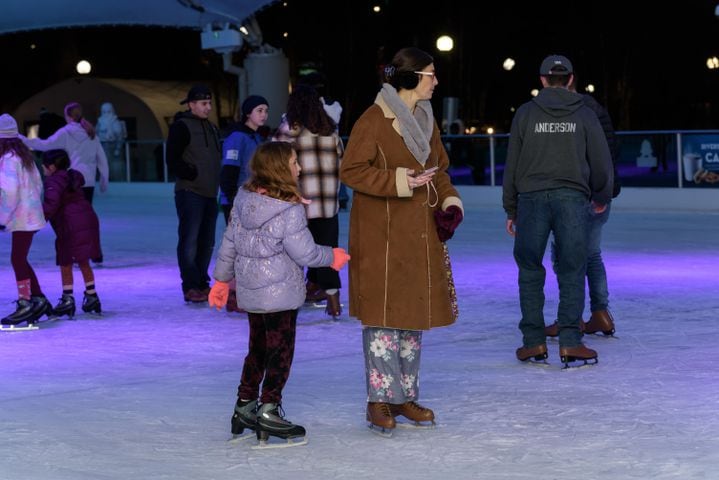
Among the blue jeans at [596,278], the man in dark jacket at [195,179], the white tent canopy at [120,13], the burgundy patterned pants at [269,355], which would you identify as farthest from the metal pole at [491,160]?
the burgundy patterned pants at [269,355]

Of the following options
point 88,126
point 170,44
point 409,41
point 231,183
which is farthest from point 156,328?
point 409,41

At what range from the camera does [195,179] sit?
1014cm

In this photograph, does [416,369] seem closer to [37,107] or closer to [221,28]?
[221,28]

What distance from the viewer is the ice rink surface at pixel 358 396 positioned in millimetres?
5297

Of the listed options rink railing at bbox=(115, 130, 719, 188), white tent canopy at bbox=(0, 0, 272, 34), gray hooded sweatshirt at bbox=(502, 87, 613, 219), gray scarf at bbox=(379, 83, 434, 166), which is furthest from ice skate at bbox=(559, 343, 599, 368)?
white tent canopy at bbox=(0, 0, 272, 34)

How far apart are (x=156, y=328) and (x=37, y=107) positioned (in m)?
30.6

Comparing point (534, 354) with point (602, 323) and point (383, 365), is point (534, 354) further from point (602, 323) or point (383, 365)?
point (383, 365)

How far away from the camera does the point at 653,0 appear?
4594 centimetres

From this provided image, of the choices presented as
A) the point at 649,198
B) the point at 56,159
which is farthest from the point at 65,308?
the point at 649,198

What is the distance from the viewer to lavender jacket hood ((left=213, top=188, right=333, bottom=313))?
5594 mm

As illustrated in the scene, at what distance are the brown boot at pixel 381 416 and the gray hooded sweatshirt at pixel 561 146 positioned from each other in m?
1.83

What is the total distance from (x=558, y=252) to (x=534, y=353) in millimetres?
541

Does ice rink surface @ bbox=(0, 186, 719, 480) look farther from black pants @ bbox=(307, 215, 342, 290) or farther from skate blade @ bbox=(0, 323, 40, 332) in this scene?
black pants @ bbox=(307, 215, 342, 290)

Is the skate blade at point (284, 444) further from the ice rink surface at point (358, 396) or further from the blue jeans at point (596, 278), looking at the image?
the blue jeans at point (596, 278)
